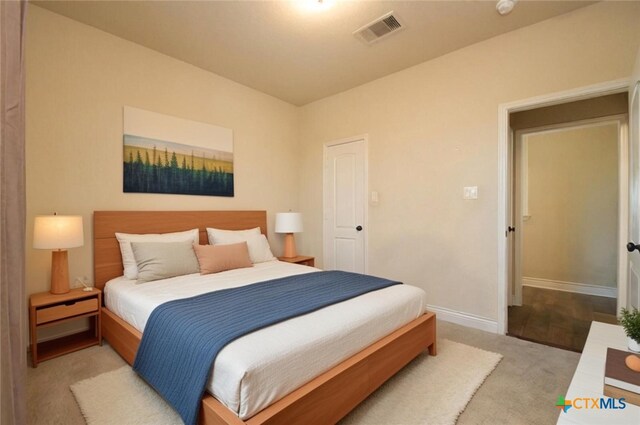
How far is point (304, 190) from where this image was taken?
4.53 metres

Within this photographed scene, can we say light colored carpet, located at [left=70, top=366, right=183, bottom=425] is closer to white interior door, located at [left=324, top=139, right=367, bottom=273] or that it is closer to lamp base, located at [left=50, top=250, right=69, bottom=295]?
lamp base, located at [left=50, top=250, right=69, bottom=295]

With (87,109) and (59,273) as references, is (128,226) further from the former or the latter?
(87,109)

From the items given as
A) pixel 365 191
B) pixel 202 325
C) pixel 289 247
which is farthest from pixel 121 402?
pixel 365 191

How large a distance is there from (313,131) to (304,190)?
0.90m

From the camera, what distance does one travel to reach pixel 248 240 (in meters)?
3.36

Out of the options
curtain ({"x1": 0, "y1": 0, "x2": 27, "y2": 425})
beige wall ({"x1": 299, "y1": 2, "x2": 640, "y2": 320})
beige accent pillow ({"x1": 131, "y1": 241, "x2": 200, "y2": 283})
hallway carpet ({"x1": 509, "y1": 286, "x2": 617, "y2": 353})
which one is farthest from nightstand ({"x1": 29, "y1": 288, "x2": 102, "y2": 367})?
hallway carpet ({"x1": 509, "y1": 286, "x2": 617, "y2": 353})

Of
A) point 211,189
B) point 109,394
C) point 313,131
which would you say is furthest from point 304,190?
point 109,394

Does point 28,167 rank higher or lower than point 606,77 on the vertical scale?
lower

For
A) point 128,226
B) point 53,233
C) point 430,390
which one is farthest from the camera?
point 128,226

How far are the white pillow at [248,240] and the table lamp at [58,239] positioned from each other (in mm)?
1155

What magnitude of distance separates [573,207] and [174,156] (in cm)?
547

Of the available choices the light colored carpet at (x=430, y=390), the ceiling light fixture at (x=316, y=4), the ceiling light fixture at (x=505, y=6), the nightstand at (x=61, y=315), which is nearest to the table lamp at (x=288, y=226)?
the nightstand at (x=61, y=315)

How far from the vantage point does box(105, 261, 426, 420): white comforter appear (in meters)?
1.21

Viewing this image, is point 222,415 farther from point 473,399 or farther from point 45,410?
point 473,399
